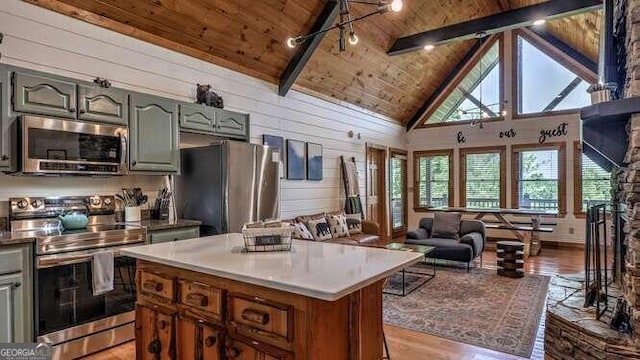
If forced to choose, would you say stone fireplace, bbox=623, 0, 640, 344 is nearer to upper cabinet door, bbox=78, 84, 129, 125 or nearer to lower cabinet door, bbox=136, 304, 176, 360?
lower cabinet door, bbox=136, 304, 176, 360

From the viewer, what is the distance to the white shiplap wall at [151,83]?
295 centimetres

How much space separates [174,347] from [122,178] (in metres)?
2.13

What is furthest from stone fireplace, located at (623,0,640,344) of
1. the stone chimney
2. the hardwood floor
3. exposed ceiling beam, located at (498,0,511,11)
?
exposed ceiling beam, located at (498,0,511,11)

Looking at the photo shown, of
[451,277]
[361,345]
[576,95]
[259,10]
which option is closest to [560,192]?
[576,95]

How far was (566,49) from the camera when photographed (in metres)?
7.15

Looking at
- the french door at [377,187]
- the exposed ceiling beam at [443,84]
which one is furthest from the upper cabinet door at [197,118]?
the exposed ceiling beam at [443,84]

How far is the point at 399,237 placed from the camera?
8.66 meters

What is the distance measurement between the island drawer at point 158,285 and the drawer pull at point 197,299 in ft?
0.45

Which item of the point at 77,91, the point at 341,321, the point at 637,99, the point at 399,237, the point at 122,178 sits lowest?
the point at 399,237

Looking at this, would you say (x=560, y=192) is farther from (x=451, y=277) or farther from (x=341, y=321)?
(x=341, y=321)

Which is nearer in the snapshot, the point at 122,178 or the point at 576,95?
the point at 122,178

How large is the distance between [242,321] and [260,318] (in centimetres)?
13

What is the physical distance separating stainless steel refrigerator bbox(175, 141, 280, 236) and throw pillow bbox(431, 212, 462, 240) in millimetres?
3048

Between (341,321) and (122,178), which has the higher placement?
(122,178)
